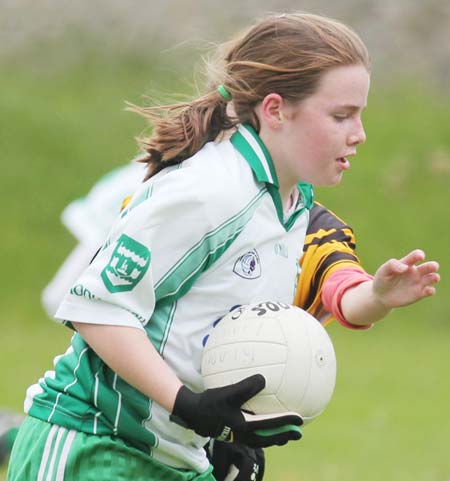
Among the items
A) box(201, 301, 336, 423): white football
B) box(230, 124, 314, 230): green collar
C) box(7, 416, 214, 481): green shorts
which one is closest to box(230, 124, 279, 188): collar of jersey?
→ box(230, 124, 314, 230): green collar

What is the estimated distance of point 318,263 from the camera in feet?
14.3

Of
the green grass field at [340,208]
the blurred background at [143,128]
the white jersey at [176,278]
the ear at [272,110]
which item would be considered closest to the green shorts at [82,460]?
the white jersey at [176,278]

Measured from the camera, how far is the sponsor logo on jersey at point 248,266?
151 inches

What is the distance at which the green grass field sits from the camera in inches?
380

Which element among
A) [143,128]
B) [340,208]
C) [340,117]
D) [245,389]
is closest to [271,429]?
[245,389]

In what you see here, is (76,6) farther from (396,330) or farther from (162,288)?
(162,288)

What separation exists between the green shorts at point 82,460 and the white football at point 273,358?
33 centimetres

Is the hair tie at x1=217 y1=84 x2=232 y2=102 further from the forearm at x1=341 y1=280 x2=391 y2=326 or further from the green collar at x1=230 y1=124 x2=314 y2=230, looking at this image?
the forearm at x1=341 y1=280 x2=391 y2=326

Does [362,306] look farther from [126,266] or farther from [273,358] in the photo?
[126,266]

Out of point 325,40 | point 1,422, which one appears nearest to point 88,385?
point 325,40

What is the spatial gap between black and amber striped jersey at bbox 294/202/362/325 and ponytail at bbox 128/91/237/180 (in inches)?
23.0

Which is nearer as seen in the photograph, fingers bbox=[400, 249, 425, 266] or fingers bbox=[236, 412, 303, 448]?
fingers bbox=[236, 412, 303, 448]

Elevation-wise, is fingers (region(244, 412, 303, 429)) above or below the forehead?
below

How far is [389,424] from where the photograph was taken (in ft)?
28.4
